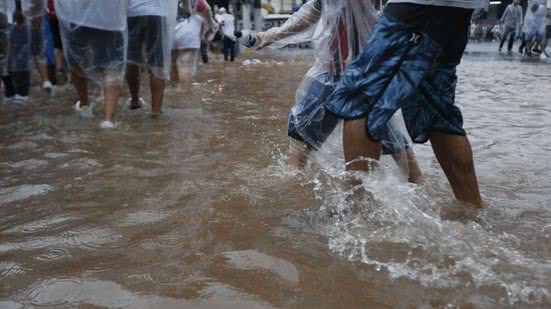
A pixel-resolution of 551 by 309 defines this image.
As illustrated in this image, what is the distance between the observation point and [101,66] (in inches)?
163

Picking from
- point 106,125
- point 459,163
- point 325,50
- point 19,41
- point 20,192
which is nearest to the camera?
point 459,163

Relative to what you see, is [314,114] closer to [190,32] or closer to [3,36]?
[190,32]

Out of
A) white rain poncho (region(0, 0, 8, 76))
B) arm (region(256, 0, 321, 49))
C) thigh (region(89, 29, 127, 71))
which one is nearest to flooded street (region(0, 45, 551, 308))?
arm (region(256, 0, 321, 49))

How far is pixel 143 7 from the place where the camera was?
14.0 ft

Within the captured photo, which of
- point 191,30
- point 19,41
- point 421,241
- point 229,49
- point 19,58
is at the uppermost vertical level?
point 191,30

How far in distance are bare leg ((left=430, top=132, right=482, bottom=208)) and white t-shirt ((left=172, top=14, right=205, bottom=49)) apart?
3832mm

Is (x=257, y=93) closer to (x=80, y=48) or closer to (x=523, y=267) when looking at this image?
(x=80, y=48)

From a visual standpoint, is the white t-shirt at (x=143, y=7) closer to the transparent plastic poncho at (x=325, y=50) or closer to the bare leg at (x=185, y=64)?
the bare leg at (x=185, y=64)

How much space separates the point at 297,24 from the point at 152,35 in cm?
198

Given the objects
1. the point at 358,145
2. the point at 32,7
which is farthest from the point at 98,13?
the point at 358,145

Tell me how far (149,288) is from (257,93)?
16.0ft

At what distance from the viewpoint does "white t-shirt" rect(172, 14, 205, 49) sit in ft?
18.0

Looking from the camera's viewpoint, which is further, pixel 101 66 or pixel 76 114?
pixel 76 114

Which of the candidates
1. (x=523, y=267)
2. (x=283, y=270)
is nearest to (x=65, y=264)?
(x=283, y=270)
